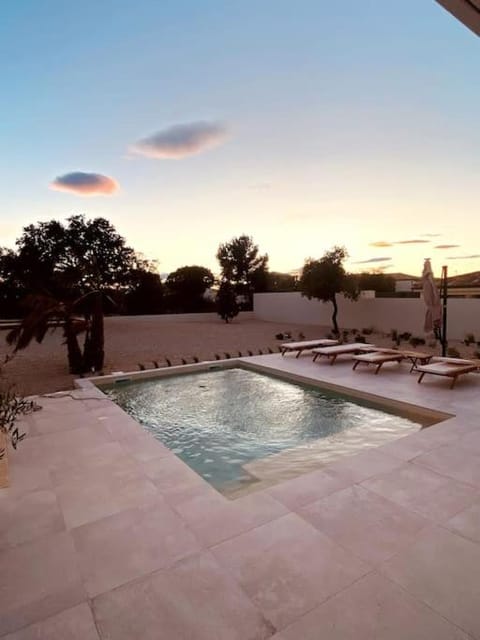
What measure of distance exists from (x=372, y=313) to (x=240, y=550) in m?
15.6

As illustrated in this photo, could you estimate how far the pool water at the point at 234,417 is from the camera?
462cm

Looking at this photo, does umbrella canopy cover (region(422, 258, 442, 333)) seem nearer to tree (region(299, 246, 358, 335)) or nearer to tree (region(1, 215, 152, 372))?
tree (region(299, 246, 358, 335))

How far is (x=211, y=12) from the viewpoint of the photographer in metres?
6.43

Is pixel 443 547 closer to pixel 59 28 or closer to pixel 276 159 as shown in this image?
pixel 59 28

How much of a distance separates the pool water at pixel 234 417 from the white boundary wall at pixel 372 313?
9.04 m

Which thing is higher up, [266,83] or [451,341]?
[266,83]

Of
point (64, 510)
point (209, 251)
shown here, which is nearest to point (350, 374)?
point (64, 510)

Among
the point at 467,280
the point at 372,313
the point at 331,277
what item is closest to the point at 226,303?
the point at 331,277

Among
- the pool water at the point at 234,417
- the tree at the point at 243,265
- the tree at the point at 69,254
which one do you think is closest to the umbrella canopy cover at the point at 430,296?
the pool water at the point at 234,417

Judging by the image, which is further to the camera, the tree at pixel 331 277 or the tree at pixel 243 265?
the tree at pixel 243 265

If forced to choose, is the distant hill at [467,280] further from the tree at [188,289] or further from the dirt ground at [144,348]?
the tree at [188,289]

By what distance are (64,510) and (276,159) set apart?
389 inches

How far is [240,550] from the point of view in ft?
7.90

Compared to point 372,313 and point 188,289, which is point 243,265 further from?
point 372,313
